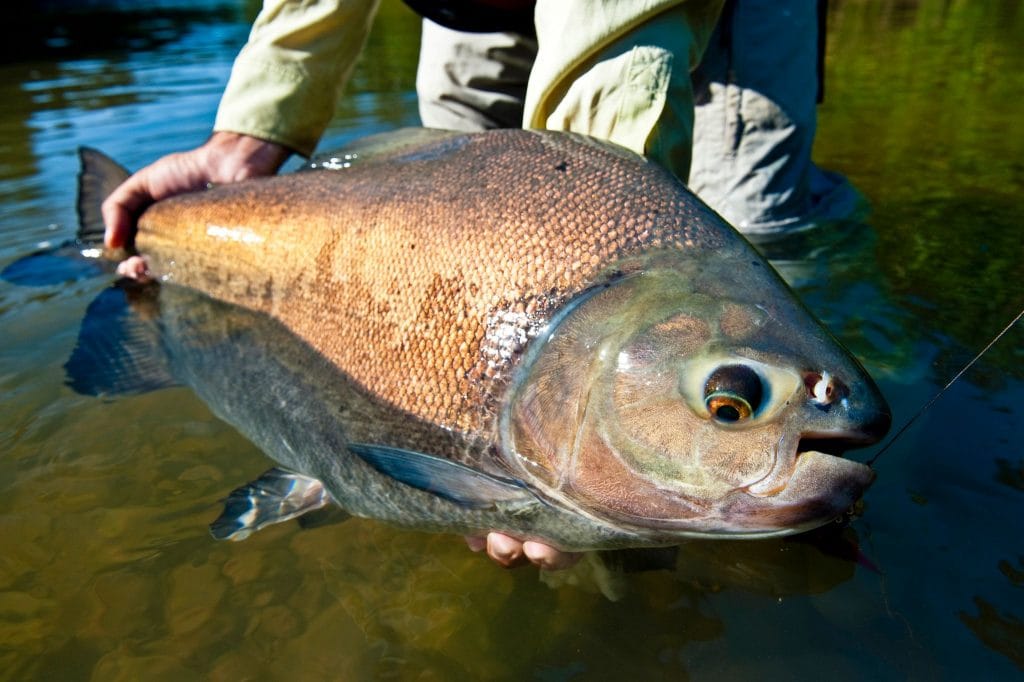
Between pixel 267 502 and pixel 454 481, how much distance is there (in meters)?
0.71

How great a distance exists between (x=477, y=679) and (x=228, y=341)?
1.53 m

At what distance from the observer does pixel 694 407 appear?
5.20 ft

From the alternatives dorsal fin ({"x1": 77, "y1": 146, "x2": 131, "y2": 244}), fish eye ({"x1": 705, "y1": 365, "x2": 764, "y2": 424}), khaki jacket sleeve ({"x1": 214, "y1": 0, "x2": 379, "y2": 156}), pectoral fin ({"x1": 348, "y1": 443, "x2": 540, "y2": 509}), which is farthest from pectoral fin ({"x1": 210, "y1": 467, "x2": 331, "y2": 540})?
dorsal fin ({"x1": 77, "y1": 146, "x2": 131, "y2": 244})

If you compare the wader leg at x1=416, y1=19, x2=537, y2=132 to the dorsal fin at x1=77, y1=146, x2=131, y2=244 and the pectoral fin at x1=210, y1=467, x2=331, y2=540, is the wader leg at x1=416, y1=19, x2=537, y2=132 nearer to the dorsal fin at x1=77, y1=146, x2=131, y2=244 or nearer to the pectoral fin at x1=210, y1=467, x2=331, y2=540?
the dorsal fin at x1=77, y1=146, x2=131, y2=244

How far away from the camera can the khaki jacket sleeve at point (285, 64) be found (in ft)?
10.5

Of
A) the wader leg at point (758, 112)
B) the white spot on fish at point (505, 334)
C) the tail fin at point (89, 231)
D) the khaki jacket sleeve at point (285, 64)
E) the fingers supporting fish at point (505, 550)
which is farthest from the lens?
the wader leg at point (758, 112)

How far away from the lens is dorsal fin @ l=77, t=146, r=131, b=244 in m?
3.54

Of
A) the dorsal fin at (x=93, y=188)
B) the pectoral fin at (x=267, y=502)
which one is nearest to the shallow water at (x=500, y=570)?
the pectoral fin at (x=267, y=502)

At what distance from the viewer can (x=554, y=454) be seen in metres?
1.76

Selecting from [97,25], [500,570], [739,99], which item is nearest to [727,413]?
[500,570]

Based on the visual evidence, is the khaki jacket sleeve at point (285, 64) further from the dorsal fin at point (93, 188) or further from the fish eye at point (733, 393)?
the fish eye at point (733, 393)

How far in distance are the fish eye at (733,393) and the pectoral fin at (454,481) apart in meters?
0.51

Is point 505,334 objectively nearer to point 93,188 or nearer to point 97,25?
point 93,188

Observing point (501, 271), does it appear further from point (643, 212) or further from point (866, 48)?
point (866, 48)
